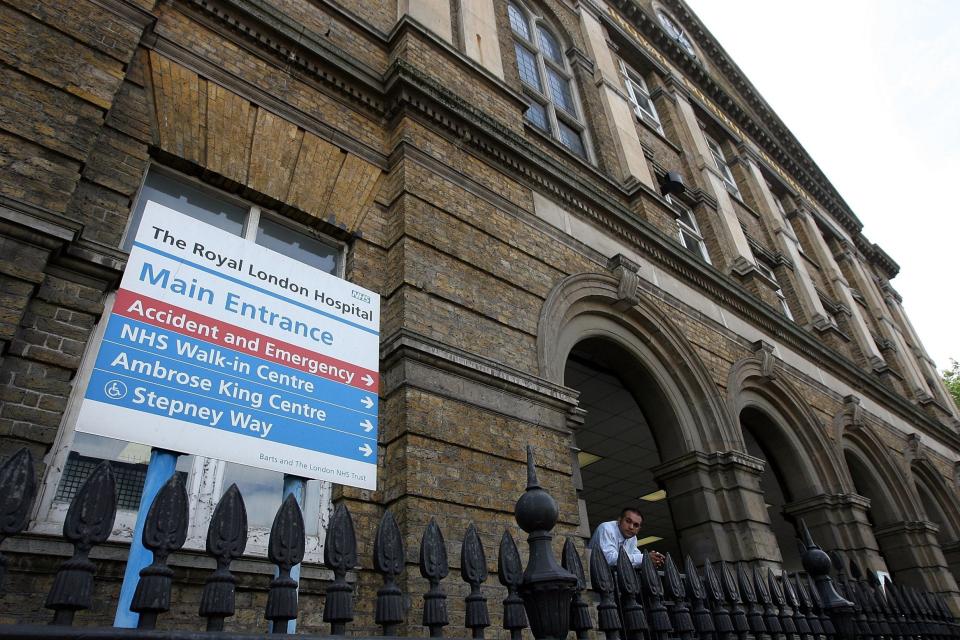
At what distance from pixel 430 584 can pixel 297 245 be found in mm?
4263

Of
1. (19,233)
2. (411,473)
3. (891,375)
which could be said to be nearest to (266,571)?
(411,473)

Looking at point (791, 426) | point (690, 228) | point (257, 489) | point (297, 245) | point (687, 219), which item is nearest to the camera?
point (257, 489)

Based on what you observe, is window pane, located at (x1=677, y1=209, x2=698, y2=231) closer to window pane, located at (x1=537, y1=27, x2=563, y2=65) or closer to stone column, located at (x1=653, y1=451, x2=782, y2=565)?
window pane, located at (x1=537, y1=27, x2=563, y2=65)

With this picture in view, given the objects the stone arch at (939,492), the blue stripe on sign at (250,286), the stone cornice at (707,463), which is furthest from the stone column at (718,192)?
the blue stripe on sign at (250,286)

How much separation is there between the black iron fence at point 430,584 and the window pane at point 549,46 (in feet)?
36.3

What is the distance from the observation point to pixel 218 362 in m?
3.25

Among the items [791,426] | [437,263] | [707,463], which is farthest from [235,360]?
[791,426]

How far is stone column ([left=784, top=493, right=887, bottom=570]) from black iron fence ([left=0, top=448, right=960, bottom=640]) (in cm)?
649

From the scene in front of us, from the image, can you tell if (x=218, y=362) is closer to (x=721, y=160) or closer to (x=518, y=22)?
(x=518, y=22)

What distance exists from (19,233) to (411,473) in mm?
3129

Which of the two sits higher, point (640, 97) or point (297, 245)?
point (640, 97)

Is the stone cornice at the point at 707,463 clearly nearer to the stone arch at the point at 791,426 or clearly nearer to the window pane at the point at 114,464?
the stone arch at the point at 791,426

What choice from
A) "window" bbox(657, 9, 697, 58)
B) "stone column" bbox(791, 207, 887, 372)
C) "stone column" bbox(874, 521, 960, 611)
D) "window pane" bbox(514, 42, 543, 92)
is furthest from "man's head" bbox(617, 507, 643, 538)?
"window" bbox(657, 9, 697, 58)

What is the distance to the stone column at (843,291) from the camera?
57.4ft
